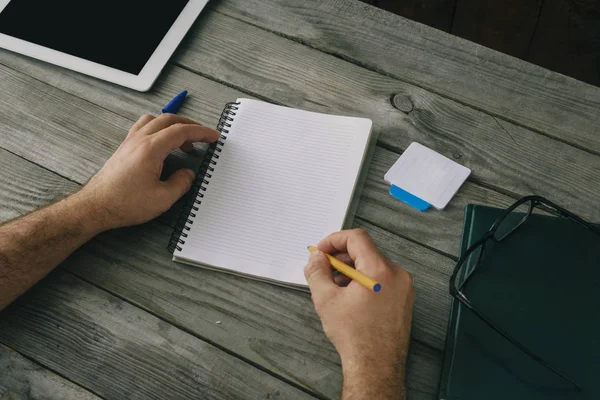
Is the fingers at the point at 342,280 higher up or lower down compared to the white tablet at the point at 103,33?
lower down

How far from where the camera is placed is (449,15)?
7.08ft

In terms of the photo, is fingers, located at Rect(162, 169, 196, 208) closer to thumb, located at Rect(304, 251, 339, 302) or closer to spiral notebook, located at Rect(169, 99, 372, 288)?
spiral notebook, located at Rect(169, 99, 372, 288)

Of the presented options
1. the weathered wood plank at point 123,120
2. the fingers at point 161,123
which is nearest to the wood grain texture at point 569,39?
the weathered wood plank at point 123,120

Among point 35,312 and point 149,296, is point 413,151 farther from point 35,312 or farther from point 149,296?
point 35,312

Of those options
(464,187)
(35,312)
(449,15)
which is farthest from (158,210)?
(449,15)

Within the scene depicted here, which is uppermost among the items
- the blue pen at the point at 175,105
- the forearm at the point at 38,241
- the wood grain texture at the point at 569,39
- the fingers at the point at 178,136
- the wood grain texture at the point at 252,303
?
the fingers at the point at 178,136

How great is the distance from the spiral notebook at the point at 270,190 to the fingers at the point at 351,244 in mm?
49

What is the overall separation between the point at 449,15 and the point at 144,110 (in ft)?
4.62

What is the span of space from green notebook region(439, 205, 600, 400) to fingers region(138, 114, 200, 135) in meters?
0.56

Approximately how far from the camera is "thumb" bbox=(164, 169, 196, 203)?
102 centimetres

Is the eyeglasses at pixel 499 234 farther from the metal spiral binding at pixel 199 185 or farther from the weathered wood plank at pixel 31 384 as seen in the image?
the weathered wood plank at pixel 31 384

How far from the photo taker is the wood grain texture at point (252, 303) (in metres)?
0.89

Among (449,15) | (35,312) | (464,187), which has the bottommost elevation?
(449,15)

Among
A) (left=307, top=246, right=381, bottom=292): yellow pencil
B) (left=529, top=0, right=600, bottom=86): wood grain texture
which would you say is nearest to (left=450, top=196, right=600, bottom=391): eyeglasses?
(left=307, top=246, right=381, bottom=292): yellow pencil
